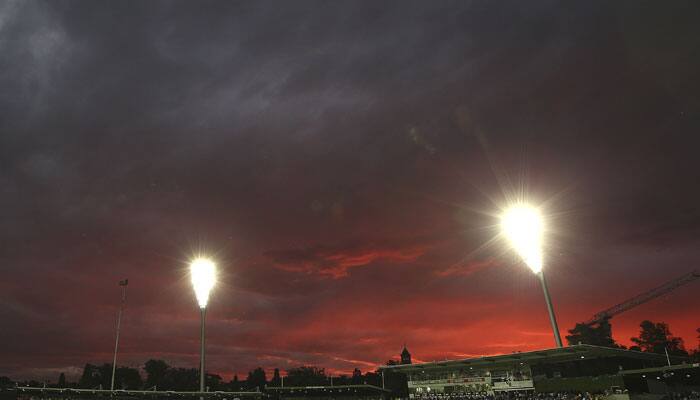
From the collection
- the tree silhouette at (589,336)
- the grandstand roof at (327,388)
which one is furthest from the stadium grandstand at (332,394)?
the tree silhouette at (589,336)

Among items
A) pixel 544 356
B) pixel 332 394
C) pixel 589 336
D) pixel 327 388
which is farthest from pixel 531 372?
pixel 332 394

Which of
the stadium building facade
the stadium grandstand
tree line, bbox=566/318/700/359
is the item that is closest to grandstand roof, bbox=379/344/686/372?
the stadium building facade

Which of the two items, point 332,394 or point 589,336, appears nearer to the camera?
point 589,336

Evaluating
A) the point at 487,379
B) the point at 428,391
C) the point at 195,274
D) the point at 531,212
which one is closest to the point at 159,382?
the point at 428,391

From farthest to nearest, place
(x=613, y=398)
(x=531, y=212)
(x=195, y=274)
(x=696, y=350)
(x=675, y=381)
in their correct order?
(x=696, y=350) → (x=675, y=381) → (x=613, y=398) → (x=195, y=274) → (x=531, y=212)

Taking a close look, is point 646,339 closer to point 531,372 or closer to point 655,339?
point 655,339

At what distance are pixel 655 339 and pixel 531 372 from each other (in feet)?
288

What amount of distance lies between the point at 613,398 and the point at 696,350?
101359 mm

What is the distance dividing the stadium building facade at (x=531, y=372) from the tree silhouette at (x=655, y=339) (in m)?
62.3

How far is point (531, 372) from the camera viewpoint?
242 ft

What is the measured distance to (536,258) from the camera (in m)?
35.4

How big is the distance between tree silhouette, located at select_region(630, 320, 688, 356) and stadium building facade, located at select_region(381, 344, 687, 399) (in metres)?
62.3

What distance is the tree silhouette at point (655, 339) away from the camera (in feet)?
→ 438

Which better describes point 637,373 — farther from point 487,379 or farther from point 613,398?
point 487,379
